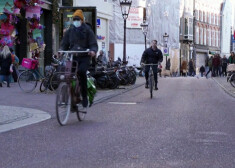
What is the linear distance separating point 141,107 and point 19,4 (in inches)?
476

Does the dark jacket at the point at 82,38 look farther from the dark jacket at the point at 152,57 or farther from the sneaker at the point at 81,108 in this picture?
the dark jacket at the point at 152,57

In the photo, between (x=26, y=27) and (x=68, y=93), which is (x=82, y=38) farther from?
(x=26, y=27)

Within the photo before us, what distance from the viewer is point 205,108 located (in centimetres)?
1237

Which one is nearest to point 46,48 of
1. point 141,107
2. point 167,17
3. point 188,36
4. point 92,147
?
point 141,107

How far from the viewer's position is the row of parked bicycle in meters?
16.1

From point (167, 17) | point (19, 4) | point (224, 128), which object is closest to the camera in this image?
point (224, 128)

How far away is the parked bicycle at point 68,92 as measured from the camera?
337 inches

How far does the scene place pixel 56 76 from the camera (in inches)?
639

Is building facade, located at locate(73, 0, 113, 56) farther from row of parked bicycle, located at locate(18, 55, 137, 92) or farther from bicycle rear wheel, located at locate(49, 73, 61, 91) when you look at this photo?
bicycle rear wheel, located at locate(49, 73, 61, 91)

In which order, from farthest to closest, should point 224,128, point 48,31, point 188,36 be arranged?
point 188,36 < point 48,31 < point 224,128

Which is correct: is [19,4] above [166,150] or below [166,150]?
above

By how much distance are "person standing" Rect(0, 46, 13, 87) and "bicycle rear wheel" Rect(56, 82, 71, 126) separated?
1142 centimetres

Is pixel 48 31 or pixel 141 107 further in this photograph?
pixel 48 31

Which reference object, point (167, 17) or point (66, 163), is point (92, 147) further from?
point (167, 17)
